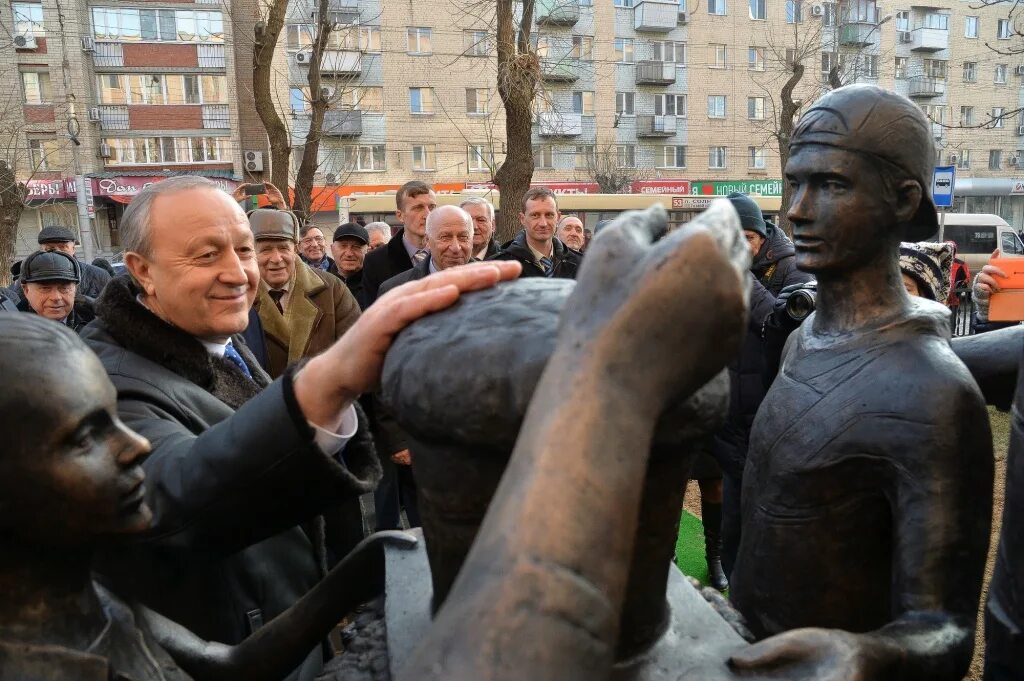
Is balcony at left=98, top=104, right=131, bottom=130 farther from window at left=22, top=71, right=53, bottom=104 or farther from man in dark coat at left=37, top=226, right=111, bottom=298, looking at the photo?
man in dark coat at left=37, top=226, right=111, bottom=298

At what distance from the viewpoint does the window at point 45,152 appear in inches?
1096

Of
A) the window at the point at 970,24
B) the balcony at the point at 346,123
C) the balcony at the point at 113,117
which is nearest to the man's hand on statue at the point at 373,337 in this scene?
the balcony at the point at 346,123

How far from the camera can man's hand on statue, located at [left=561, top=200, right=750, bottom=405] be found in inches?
28.0

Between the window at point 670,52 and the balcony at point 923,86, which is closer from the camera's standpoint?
the window at point 670,52

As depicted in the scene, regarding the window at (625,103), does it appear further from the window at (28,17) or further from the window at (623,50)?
the window at (28,17)

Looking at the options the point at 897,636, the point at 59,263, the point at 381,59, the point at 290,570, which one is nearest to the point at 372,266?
the point at 59,263

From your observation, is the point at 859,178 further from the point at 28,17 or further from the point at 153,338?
the point at 28,17

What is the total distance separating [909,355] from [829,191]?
0.37 metres

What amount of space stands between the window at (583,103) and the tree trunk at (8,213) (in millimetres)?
23742

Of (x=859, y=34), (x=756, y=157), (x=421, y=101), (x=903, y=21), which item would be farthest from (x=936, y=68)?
(x=421, y=101)

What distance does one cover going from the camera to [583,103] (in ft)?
114

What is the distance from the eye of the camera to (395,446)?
4387 millimetres

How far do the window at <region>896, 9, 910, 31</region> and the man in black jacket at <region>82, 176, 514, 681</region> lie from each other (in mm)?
42287

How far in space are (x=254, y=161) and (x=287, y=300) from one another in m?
28.2
